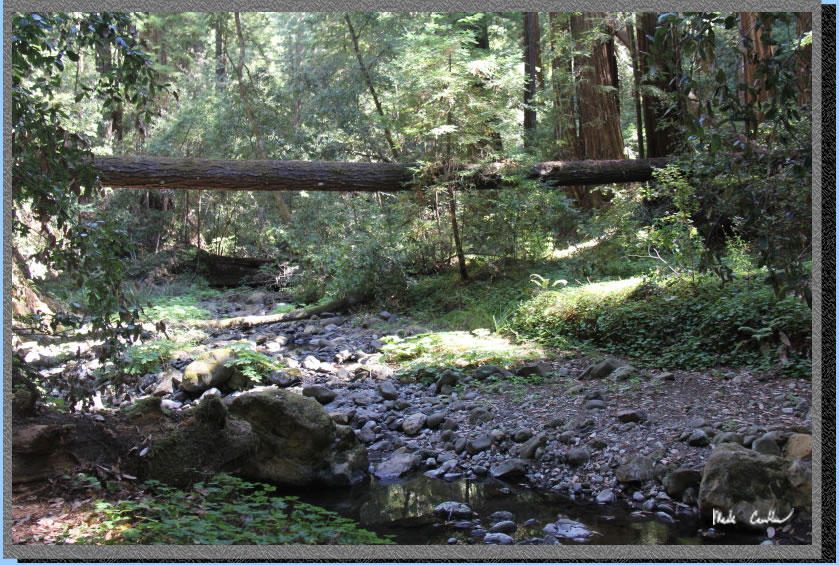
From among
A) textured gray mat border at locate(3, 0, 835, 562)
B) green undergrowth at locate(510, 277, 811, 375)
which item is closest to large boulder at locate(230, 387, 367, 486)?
textured gray mat border at locate(3, 0, 835, 562)

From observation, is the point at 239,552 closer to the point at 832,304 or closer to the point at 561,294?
the point at 832,304

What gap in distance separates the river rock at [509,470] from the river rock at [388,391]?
172 centimetres

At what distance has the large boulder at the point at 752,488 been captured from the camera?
250 cm

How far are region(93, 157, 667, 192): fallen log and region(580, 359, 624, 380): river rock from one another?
3481mm

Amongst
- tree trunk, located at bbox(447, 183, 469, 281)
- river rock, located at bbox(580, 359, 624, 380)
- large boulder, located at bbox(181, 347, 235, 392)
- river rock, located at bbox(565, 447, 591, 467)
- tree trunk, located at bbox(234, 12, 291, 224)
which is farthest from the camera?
tree trunk, located at bbox(234, 12, 291, 224)

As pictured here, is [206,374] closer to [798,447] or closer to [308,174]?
[308,174]

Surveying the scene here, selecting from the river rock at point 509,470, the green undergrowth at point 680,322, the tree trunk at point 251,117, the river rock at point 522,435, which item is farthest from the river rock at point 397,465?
the tree trunk at point 251,117

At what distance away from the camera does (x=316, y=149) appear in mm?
11672

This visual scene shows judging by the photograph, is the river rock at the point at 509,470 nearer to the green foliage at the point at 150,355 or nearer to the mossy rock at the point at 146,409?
the mossy rock at the point at 146,409

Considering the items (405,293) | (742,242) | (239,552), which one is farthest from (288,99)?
(239,552)

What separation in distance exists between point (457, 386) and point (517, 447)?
1421mm

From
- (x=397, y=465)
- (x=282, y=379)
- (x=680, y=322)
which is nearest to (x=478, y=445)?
(x=397, y=465)

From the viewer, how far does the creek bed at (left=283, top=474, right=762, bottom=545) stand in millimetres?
2697

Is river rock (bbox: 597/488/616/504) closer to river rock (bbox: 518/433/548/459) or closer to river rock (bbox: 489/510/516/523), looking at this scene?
river rock (bbox: 489/510/516/523)
